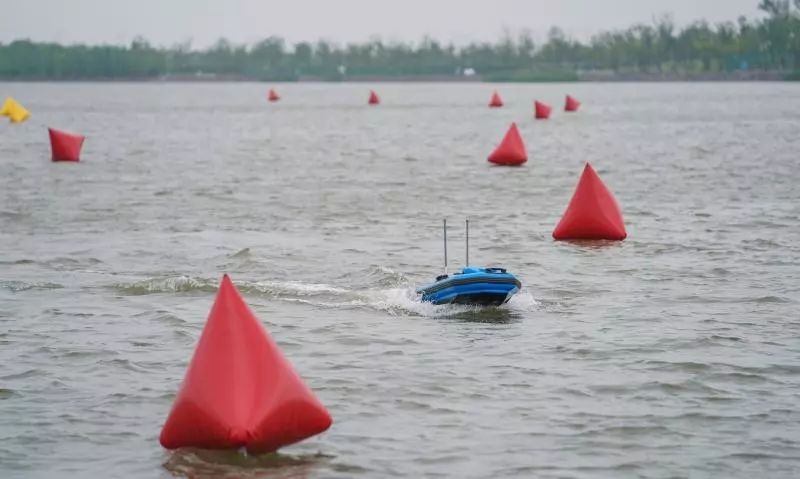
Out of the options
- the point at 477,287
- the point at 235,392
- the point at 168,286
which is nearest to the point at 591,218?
the point at 168,286

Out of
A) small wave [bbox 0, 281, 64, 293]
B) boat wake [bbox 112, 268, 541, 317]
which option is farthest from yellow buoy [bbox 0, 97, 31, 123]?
boat wake [bbox 112, 268, 541, 317]

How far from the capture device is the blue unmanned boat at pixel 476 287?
1655cm

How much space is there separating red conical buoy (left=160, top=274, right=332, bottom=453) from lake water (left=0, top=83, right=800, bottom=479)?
9.9 inches

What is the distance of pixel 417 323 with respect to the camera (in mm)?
17031

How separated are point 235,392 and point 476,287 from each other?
229 inches

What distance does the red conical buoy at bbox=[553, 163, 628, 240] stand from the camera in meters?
23.6

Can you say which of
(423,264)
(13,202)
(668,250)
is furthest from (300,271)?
(13,202)

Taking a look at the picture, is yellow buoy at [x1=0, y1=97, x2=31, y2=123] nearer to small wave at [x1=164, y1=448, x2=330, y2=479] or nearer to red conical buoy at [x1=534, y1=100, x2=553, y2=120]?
red conical buoy at [x1=534, y1=100, x2=553, y2=120]

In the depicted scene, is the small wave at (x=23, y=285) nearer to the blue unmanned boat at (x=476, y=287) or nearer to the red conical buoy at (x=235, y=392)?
the blue unmanned boat at (x=476, y=287)

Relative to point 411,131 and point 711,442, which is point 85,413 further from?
point 411,131

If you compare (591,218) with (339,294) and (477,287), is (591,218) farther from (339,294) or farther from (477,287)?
(477,287)

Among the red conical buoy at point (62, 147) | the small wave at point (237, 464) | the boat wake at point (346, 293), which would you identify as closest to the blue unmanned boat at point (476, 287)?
the boat wake at point (346, 293)

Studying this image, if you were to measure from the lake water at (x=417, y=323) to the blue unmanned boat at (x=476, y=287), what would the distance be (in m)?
0.25

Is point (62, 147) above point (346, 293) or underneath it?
underneath
